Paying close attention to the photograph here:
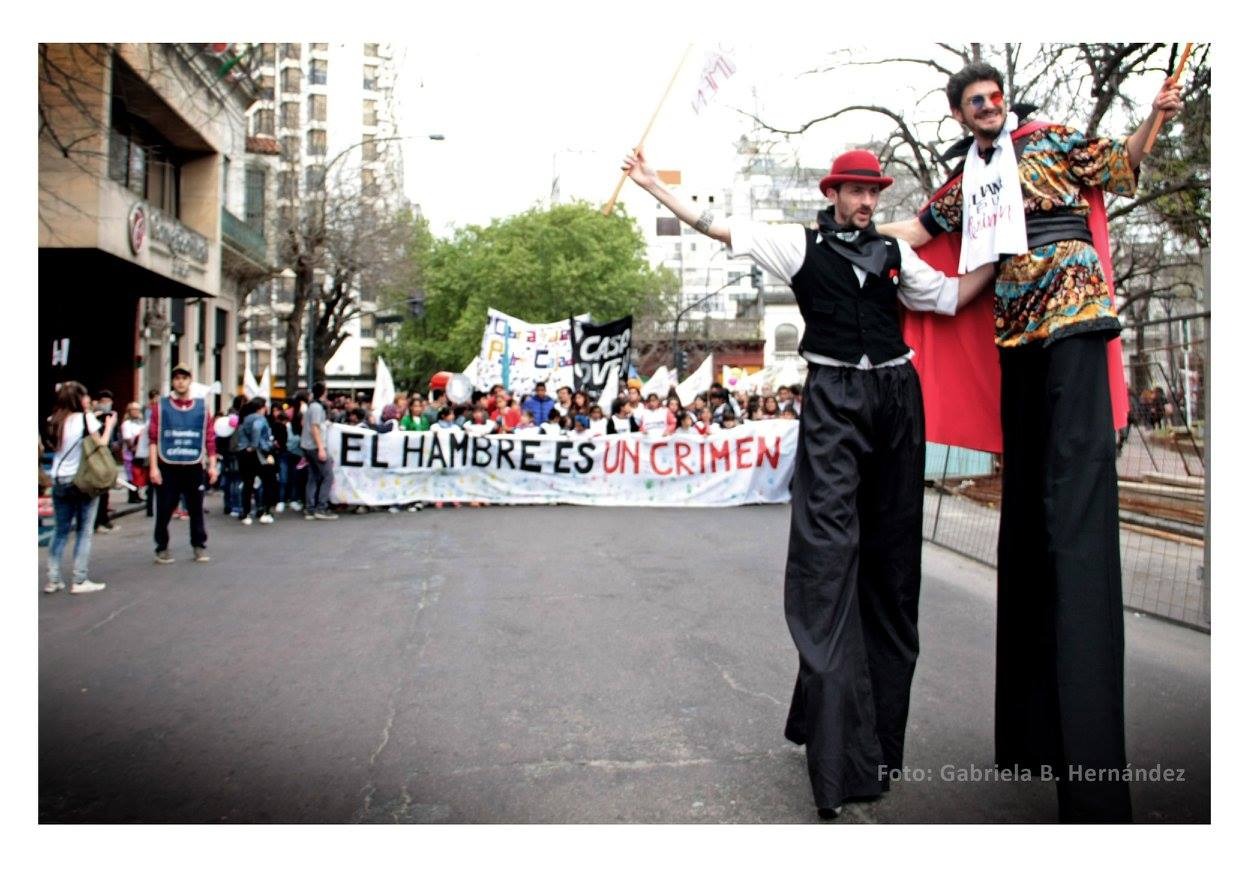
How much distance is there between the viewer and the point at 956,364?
4.11 m

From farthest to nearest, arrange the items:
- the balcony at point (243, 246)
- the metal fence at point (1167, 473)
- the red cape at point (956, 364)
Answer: the balcony at point (243, 246), the metal fence at point (1167, 473), the red cape at point (956, 364)

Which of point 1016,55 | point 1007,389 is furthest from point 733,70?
point 1016,55

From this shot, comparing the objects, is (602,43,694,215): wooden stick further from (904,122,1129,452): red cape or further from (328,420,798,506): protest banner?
(328,420,798,506): protest banner

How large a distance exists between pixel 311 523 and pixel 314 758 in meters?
10.2

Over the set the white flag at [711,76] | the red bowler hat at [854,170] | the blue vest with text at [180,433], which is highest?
the white flag at [711,76]

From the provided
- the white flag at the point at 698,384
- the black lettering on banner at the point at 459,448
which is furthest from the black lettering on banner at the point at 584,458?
the white flag at the point at 698,384

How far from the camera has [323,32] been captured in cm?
432

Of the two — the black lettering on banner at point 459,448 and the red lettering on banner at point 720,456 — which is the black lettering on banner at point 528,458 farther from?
the red lettering on banner at point 720,456

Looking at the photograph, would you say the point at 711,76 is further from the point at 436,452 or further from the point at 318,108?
the point at 318,108

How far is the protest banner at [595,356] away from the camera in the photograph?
2153cm

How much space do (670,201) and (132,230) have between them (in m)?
17.7

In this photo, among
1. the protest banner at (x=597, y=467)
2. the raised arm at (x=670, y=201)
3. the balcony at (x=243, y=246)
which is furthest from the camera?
the balcony at (x=243, y=246)

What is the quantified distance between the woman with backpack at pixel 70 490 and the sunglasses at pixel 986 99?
285 inches

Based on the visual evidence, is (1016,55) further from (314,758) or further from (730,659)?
(314,758)
